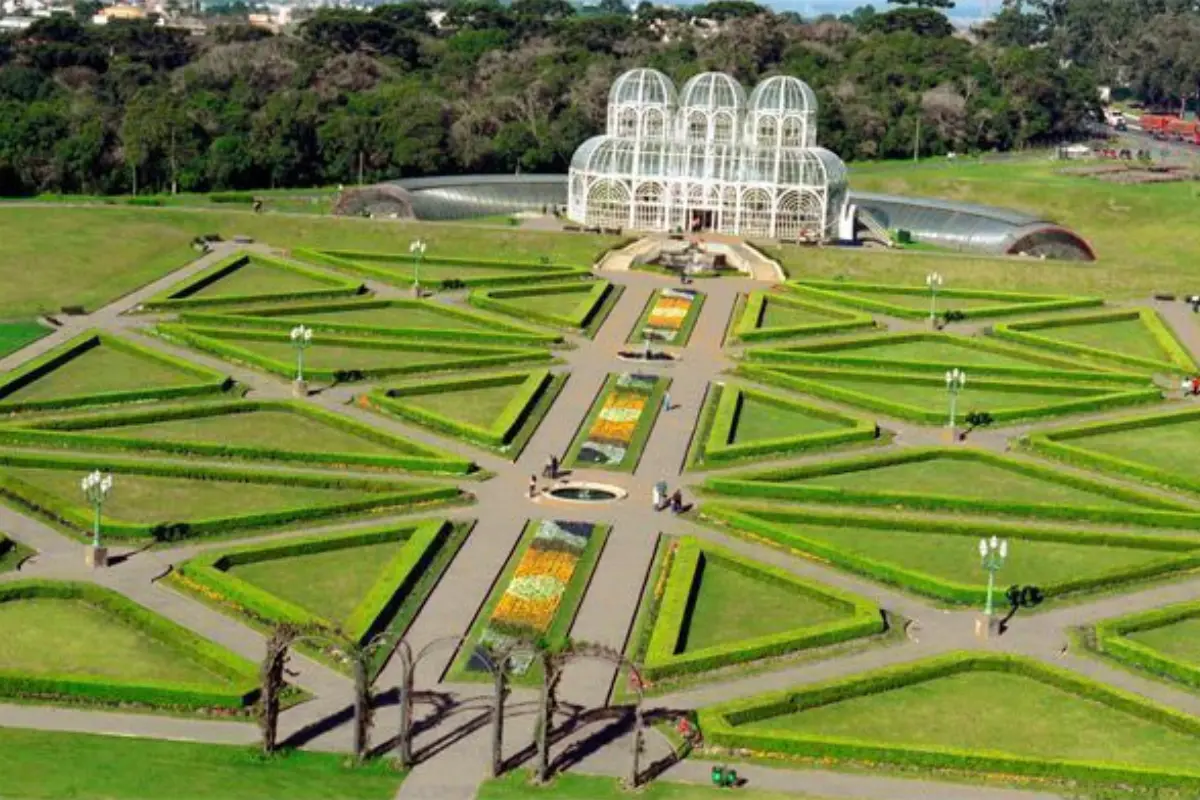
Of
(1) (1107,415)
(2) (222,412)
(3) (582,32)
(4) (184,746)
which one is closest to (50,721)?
(4) (184,746)

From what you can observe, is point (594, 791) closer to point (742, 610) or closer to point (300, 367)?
point (742, 610)

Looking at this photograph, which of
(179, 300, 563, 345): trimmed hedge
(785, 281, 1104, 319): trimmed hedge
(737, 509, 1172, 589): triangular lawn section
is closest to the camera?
(737, 509, 1172, 589): triangular lawn section

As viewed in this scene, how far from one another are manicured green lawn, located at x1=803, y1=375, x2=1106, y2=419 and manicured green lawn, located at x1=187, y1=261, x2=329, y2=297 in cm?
3463

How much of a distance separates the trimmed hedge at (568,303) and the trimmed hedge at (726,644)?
1444 inches

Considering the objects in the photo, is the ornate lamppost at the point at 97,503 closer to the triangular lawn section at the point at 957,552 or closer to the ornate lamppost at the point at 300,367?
the ornate lamppost at the point at 300,367

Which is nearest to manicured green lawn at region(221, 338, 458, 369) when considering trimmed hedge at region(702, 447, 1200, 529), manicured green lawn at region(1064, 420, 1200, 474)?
trimmed hedge at region(702, 447, 1200, 529)

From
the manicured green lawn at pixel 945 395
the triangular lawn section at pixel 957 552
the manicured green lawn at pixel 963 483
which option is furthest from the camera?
the manicured green lawn at pixel 945 395

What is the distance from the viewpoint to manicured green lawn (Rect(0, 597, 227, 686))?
4944 cm

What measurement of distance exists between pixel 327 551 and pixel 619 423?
2107 cm

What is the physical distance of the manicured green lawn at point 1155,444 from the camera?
74938 mm

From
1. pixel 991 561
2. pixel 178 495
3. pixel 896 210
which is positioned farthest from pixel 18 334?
pixel 896 210

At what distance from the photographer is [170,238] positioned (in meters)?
115

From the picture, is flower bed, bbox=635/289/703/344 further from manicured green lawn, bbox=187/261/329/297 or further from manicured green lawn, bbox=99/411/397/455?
manicured green lawn, bbox=99/411/397/455

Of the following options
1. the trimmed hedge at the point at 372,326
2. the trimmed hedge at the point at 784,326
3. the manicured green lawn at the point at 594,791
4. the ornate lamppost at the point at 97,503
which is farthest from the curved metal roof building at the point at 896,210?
the manicured green lawn at the point at 594,791
